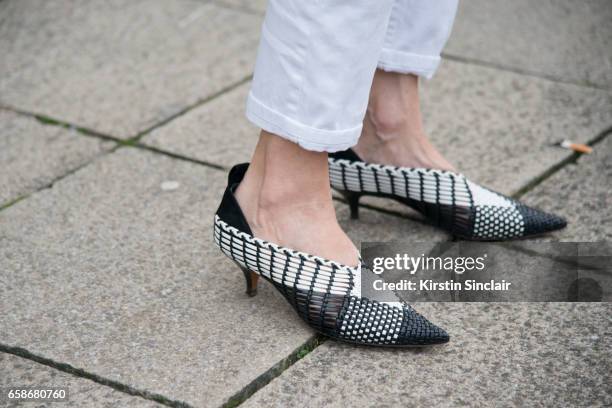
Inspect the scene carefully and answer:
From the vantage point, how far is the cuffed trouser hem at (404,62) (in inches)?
77.8

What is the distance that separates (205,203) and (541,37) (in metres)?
1.76

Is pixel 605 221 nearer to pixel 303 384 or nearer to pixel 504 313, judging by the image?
pixel 504 313

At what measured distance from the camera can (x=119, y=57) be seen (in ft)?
10.2

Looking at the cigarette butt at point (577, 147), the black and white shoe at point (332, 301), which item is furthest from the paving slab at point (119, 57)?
the cigarette butt at point (577, 147)

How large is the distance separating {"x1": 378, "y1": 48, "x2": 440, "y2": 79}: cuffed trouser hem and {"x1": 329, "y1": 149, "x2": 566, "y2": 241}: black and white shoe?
231 mm

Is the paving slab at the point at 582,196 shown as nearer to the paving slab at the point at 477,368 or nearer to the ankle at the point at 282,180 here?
the paving slab at the point at 477,368

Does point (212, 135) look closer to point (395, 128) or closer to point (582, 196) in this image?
point (395, 128)

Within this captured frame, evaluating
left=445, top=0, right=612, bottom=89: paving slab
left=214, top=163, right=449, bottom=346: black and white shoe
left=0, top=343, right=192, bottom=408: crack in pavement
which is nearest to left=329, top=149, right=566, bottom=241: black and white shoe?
left=214, top=163, right=449, bottom=346: black and white shoe

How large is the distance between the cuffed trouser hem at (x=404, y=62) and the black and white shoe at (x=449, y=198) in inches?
9.1

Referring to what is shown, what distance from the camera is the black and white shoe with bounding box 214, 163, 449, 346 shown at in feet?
5.51

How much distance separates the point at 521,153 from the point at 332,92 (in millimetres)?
1112

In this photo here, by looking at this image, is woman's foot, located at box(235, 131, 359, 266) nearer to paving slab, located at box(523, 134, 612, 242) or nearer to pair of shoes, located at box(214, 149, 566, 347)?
pair of shoes, located at box(214, 149, 566, 347)

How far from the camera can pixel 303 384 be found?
160 cm

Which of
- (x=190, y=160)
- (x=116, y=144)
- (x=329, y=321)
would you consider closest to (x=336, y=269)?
(x=329, y=321)
